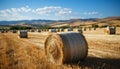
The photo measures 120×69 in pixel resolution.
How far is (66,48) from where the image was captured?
9836 mm

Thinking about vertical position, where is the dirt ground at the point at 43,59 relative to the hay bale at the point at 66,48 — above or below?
below

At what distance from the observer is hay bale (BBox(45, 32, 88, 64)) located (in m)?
9.82

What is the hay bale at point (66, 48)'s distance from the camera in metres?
9.82

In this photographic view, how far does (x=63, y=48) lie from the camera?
981cm

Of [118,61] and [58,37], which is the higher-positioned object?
[58,37]

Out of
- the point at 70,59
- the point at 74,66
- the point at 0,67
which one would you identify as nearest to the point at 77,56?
the point at 70,59

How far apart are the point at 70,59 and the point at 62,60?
39 cm

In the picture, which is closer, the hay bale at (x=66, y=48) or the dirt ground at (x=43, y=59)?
the dirt ground at (x=43, y=59)

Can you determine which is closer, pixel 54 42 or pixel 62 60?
pixel 62 60

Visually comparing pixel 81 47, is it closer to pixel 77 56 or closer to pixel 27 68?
pixel 77 56

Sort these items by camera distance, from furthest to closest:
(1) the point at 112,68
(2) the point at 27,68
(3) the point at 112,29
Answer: (3) the point at 112,29
(1) the point at 112,68
(2) the point at 27,68

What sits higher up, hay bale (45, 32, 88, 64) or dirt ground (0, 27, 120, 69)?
hay bale (45, 32, 88, 64)

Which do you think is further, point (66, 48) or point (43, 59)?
point (43, 59)

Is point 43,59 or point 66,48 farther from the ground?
point 66,48
